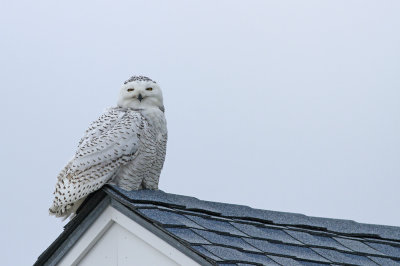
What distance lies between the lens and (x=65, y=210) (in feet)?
15.1

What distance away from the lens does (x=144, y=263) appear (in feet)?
13.1

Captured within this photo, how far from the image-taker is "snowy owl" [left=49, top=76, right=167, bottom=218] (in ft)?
15.1

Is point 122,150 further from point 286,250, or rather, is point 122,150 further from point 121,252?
point 286,250

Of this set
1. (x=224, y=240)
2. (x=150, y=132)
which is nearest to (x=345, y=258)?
→ (x=224, y=240)

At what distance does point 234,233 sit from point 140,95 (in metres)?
1.16

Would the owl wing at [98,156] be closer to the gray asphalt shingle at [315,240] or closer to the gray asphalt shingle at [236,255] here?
the gray asphalt shingle at [236,255]

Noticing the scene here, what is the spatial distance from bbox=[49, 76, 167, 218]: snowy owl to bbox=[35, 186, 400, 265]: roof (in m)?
0.15

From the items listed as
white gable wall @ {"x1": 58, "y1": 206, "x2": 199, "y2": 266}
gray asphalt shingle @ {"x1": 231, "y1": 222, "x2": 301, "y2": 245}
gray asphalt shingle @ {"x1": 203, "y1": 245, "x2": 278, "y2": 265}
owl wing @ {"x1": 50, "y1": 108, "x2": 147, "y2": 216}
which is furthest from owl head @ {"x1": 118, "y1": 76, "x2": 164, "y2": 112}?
gray asphalt shingle @ {"x1": 203, "y1": 245, "x2": 278, "y2": 265}

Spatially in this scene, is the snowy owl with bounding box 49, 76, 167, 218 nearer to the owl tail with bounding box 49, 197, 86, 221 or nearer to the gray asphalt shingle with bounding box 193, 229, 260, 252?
the owl tail with bounding box 49, 197, 86, 221

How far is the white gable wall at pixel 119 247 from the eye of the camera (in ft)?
12.8

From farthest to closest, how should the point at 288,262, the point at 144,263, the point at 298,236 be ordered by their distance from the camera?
Answer: the point at 298,236 → the point at 288,262 → the point at 144,263

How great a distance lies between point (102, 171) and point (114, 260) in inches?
23.1

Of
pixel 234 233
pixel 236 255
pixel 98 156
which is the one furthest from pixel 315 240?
pixel 98 156

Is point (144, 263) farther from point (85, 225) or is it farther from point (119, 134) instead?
point (119, 134)
